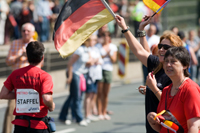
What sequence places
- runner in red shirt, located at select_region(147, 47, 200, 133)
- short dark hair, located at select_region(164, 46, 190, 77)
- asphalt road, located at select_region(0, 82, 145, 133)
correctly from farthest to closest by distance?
1. asphalt road, located at select_region(0, 82, 145, 133)
2. short dark hair, located at select_region(164, 46, 190, 77)
3. runner in red shirt, located at select_region(147, 47, 200, 133)

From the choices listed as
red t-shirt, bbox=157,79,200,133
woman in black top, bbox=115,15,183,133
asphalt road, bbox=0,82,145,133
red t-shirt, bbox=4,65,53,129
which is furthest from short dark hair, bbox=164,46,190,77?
asphalt road, bbox=0,82,145,133

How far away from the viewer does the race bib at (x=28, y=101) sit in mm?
4777

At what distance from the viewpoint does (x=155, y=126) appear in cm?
362

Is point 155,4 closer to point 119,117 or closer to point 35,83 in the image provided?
point 35,83

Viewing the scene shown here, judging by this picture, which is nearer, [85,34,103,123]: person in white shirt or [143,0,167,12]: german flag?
[143,0,167,12]: german flag

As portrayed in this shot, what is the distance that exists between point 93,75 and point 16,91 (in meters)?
4.59

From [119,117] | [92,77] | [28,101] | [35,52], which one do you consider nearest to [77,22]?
[35,52]

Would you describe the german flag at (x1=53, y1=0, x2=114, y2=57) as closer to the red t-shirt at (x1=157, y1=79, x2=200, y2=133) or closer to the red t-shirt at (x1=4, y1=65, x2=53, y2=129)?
the red t-shirt at (x1=4, y1=65, x2=53, y2=129)

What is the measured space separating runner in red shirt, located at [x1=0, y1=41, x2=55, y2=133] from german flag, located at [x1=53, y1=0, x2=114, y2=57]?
0.33m

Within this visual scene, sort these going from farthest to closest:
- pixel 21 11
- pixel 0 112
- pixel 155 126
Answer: pixel 21 11, pixel 0 112, pixel 155 126

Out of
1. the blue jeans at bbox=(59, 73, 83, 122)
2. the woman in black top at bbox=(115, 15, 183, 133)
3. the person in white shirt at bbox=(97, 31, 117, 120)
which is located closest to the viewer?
the woman in black top at bbox=(115, 15, 183, 133)

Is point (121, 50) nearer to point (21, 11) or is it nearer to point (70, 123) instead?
point (21, 11)

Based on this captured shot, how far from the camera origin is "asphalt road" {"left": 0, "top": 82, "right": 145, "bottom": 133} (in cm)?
861

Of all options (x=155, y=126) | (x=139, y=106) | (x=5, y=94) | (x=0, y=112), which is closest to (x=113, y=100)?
(x=139, y=106)
